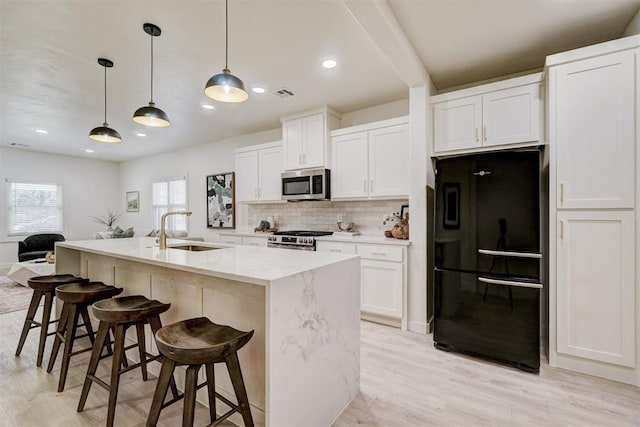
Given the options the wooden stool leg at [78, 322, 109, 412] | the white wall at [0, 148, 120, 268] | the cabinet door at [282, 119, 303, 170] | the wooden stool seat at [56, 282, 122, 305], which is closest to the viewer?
the wooden stool leg at [78, 322, 109, 412]

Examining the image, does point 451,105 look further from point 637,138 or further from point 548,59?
point 637,138

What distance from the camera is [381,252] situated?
3234mm

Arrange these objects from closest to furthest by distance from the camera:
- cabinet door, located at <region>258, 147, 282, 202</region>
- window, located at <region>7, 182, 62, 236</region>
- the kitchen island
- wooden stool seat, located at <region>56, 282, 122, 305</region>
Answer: the kitchen island, wooden stool seat, located at <region>56, 282, 122, 305</region>, cabinet door, located at <region>258, 147, 282, 202</region>, window, located at <region>7, 182, 62, 236</region>

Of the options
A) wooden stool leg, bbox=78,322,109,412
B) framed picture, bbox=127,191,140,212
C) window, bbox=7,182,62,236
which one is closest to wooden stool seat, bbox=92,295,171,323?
wooden stool leg, bbox=78,322,109,412

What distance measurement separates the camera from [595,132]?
221 centimetres

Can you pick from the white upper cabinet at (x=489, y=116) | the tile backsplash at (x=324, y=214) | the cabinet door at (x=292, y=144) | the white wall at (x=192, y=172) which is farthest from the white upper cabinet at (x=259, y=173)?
the white upper cabinet at (x=489, y=116)

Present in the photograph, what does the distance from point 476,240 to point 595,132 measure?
1.12 m

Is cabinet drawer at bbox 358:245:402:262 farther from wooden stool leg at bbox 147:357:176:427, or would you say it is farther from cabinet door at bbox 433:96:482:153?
wooden stool leg at bbox 147:357:176:427

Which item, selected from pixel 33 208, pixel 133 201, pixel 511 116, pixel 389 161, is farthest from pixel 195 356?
pixel 33 208

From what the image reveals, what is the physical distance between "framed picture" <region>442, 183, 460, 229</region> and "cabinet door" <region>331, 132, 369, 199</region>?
1179 mm

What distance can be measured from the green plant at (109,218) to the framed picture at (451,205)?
8441mm

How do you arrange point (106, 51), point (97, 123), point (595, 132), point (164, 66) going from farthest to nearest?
point (97, 123) < point (164, 66) < point (106, 51) < point (595, 132)

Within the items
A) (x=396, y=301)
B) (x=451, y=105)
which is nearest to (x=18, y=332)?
(x=396, y=301)

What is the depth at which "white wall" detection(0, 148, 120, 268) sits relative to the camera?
6.48 metres
